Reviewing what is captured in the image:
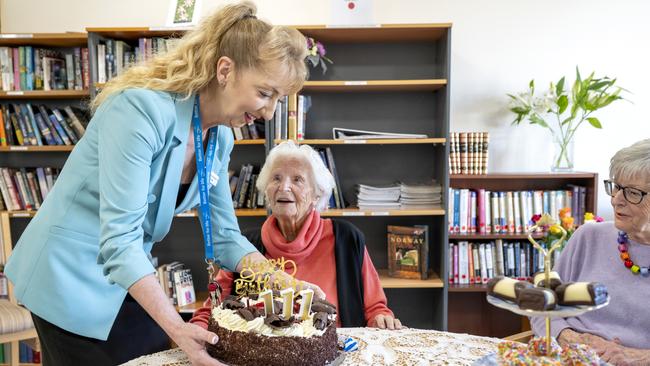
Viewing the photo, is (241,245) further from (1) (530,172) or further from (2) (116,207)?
(1) (530,172)

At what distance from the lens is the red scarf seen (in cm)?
221

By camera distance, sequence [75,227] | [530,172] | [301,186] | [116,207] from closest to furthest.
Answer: [116,207], [75,227], [301,186], [530,172]

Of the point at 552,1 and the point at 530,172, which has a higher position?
the point at 552,1

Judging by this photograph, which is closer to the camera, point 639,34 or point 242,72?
point 242,72

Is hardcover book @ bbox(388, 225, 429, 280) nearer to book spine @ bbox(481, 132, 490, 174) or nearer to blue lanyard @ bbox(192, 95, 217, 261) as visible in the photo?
book spine @ bbox(481, 132, 490, 174)

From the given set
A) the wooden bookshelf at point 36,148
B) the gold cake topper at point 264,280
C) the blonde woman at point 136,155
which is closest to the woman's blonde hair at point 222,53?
the blonde woman at point 136,155

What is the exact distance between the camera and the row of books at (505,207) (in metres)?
3.51

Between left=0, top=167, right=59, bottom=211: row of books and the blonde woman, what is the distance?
241cm

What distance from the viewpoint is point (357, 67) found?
3771 mm

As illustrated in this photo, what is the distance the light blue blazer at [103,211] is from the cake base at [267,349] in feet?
0.83

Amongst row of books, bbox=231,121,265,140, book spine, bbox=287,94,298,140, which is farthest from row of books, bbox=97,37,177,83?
book spine, bbox=287,94,298,140

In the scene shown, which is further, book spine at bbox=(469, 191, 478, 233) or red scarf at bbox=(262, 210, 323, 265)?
book spine at bbox=(469, 191, 478, 233)

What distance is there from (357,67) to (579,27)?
4.80ft

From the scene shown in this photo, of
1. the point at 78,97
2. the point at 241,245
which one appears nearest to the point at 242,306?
the point at 241,245
